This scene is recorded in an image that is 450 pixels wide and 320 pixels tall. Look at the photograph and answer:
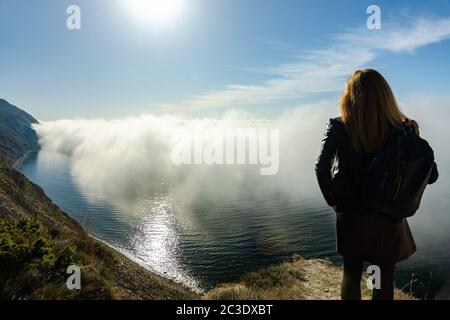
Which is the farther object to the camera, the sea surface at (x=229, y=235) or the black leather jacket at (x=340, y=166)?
the sea surface at (x=229, y=235)

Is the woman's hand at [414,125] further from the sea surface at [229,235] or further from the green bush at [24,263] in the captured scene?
the sea surface at [229,235]

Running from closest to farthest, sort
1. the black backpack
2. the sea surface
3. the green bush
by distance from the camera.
Answer: the black backpack, the green bush, the sea surface

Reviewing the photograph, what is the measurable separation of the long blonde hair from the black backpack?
0.57 feet

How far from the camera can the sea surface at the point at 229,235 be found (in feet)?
143

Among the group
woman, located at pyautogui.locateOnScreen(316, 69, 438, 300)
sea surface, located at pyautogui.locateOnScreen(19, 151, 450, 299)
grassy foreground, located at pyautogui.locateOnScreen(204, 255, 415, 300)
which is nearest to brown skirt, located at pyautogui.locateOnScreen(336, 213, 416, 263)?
woman, located at pyautogui.locateOnScreen(316, 69, 438, 300)

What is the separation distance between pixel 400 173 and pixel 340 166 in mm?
703

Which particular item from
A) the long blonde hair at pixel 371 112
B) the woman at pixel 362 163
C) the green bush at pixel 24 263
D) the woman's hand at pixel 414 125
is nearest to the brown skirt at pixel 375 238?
A: the woman at pixel 362 163

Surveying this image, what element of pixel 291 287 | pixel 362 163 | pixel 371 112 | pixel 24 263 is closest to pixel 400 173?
pixel 362 163

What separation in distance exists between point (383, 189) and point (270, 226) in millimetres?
59988

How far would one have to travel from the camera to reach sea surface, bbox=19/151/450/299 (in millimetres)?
43525

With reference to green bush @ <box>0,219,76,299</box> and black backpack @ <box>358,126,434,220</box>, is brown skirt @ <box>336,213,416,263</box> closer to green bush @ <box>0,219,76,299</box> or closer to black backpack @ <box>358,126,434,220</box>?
black backpack @ <box>358,126,434,220</box>

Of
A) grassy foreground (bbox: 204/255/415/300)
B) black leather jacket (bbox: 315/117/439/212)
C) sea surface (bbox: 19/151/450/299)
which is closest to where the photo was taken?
black leather jacket (bbox: 315/117/439/212)

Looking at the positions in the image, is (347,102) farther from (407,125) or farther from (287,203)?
(287,203)

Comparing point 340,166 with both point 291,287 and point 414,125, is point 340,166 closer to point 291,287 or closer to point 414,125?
point 414,125
